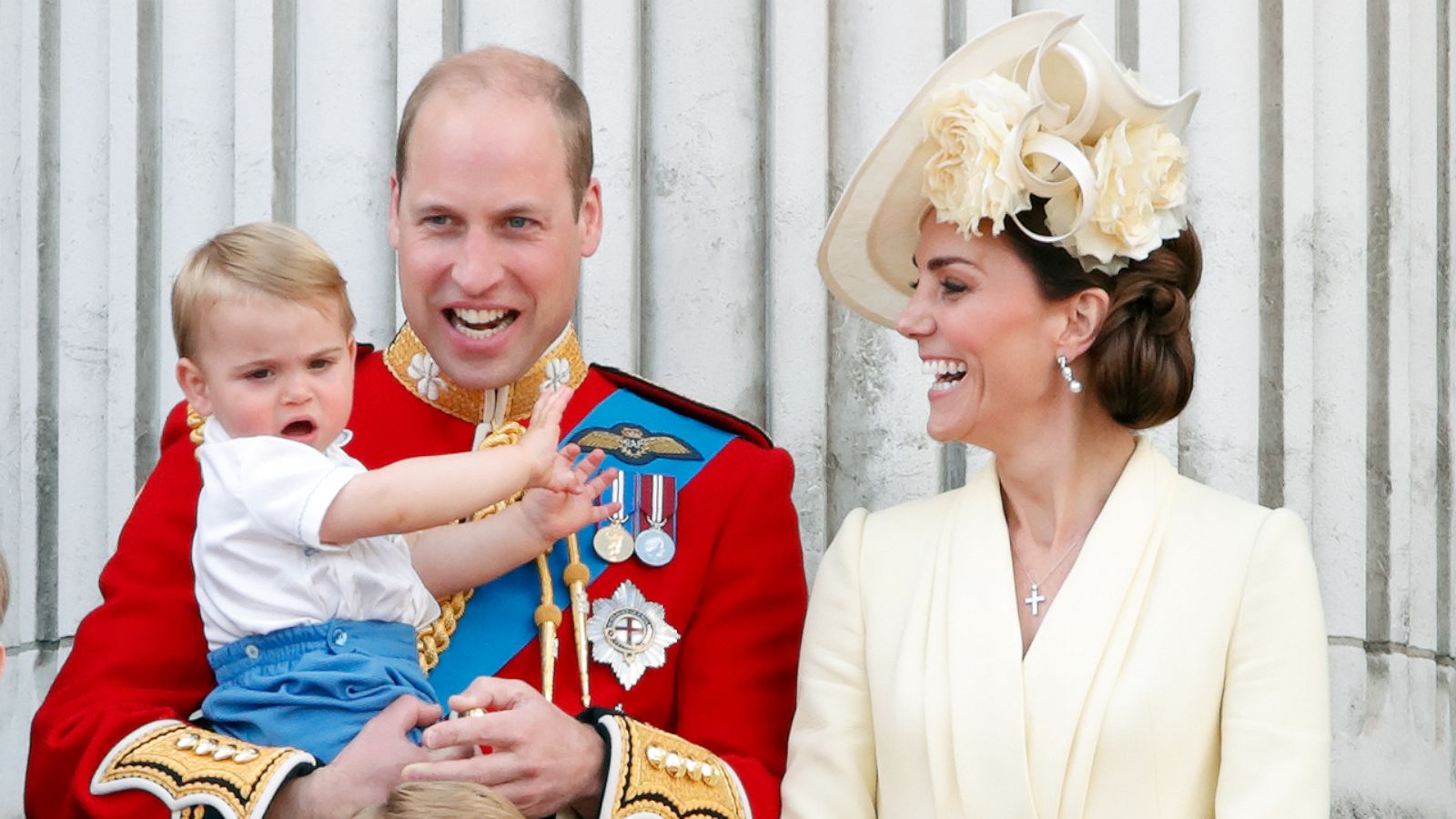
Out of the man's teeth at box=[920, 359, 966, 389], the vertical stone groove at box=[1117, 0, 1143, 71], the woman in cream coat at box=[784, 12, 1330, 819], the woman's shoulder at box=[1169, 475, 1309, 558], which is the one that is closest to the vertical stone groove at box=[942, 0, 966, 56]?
the vertical stone groove at box=[1117, 0, 1143, 71]

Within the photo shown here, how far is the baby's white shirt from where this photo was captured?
258 centimetres

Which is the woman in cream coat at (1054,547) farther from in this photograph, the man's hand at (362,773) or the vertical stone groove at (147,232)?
the vertical stone groove at (147,232)

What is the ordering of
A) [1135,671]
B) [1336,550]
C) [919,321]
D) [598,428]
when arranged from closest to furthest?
[1135,671]
[919,321]
[598,428]
[1336,550]

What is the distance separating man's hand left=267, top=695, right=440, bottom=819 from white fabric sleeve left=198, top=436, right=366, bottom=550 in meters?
0.25

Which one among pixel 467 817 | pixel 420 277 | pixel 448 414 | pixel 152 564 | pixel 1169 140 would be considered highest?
pixel 1169 140

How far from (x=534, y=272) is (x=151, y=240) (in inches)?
39.5

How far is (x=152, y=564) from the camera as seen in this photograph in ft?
9.49

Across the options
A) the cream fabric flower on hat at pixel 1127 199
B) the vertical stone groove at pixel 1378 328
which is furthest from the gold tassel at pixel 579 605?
the vertical stone groove at pixel 1378 328

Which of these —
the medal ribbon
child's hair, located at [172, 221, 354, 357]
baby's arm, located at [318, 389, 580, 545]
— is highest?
child's hair, located at [172, 221, 354, 357]

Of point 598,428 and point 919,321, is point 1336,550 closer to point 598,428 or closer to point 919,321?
point 919,321

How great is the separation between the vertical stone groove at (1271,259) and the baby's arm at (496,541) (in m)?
1.33

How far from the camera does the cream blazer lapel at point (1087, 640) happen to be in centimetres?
273

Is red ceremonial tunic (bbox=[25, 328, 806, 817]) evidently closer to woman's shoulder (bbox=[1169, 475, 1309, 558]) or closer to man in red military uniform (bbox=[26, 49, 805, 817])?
man in red military uniform (bbox=[26, 49, 805, 817])

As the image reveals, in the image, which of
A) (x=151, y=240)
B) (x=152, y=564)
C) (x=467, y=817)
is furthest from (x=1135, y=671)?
(x=151, y=240)
